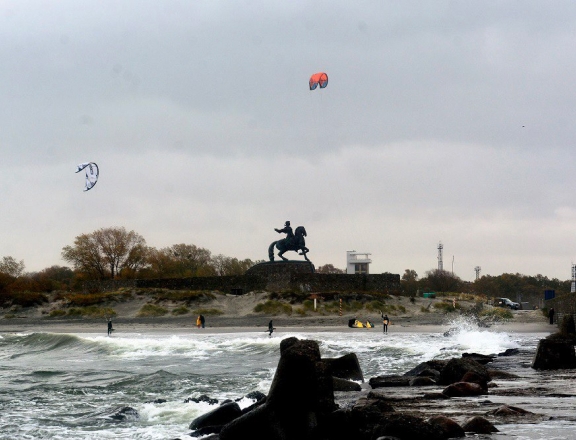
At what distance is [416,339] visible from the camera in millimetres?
39562

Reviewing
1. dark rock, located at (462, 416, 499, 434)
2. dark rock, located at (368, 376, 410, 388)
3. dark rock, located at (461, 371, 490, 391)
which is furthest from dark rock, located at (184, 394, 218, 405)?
dark rock, located at (462, 416, 499, 434)

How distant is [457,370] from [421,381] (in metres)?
0.90

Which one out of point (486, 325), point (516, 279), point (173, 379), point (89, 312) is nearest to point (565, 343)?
point (173, 379)

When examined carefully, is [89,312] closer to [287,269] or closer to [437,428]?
[287,269]

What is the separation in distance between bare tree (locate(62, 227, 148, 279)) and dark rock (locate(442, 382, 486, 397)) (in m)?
79.7

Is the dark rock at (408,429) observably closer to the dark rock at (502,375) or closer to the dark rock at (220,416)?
the dark rock at (220,416)

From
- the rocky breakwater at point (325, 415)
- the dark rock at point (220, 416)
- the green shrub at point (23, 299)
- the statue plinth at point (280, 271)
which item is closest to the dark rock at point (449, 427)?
the rocky breakwater at point (325, 415)

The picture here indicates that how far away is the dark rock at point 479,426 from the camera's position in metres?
11.8

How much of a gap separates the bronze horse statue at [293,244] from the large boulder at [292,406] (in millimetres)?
56578

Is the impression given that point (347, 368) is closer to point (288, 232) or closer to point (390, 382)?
point (390, 382)

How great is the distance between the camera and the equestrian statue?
68875mm

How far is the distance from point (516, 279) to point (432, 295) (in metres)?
64.7

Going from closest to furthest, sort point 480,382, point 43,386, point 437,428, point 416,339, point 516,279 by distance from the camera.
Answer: point 437,428 → point 480,382 → point 43,386 → point 416,339 → point 516,279

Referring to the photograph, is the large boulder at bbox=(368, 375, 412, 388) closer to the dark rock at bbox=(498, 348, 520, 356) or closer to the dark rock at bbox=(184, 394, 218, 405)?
the dark rock at bbox=(184, 394, 218, 405)
